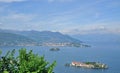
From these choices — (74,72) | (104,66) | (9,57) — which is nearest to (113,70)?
(104,66)

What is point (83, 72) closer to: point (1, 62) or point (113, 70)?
point (113, 70)

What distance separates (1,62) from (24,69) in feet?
4.94

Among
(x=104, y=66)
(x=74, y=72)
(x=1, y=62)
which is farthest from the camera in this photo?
(x=104, y=66)

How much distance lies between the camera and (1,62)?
13.5 m

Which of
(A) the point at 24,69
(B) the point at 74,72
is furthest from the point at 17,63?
(B) the point at 74,72

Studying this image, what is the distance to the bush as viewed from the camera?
12.6 metres

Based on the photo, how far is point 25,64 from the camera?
12.5m

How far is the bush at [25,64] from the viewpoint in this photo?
41.3ft

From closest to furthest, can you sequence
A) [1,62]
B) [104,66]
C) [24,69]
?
1. [24,69]
2. [1,62]
3. [104,66]

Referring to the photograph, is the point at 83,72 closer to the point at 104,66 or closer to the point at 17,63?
the point at 104,66

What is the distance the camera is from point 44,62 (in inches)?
511

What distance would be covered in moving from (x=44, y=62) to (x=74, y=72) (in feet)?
199

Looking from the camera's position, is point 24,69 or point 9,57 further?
point 9,57

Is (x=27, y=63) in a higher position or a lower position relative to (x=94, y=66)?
higher
